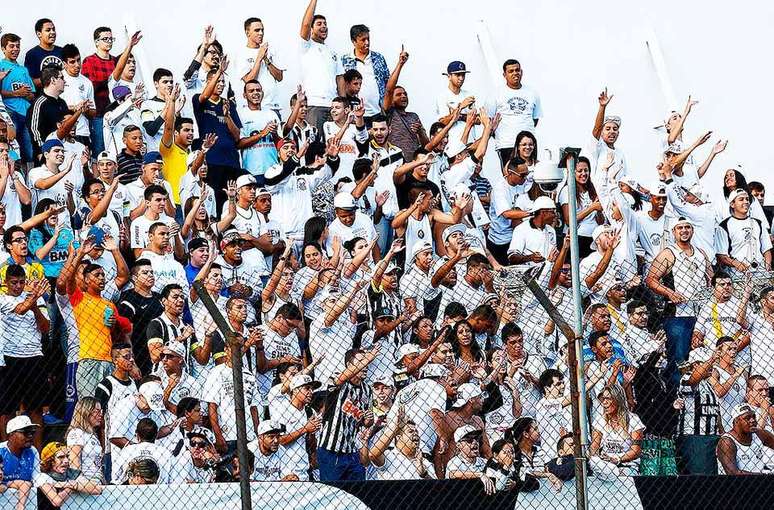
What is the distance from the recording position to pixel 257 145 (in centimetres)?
1638

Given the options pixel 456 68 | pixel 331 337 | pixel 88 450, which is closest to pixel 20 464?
pixel 88 450

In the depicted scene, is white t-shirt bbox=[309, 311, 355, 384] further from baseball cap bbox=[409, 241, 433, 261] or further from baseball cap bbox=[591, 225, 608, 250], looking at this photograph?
baseball cap bbox=[591, 225, 608, 250]

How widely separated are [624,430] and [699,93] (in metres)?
8.08

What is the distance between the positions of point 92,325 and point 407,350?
7.05ft

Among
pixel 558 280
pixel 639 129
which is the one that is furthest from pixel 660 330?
pixel 639 129

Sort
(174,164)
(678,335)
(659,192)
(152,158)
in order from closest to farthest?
(678,335)
(152,158)
(174,164)
(659,192)

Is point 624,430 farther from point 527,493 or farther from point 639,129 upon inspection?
point 639,129

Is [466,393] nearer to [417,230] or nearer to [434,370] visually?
[434,370]

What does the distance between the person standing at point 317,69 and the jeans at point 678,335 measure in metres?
4.19

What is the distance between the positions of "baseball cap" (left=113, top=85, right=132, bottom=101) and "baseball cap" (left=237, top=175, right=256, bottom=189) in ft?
4.80

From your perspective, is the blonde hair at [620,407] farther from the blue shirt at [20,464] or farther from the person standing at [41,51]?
the person standing at [41,51]

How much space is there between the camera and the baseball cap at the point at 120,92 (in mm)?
16172

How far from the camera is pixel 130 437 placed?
40.3 feet

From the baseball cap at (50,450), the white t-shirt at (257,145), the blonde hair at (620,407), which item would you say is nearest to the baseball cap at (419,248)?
the white t-shirt at (257,145)
